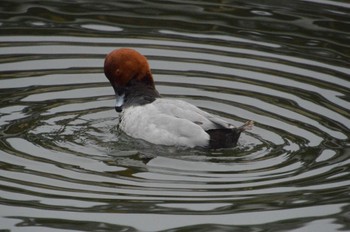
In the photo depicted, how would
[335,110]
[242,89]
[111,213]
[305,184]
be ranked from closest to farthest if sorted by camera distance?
1. [111,213]
2. [305,184]
3. [335,110]
4. [242,89]

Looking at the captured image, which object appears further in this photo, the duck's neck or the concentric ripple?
the duck's neck

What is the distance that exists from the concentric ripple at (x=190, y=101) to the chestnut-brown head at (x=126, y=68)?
1.52 feet

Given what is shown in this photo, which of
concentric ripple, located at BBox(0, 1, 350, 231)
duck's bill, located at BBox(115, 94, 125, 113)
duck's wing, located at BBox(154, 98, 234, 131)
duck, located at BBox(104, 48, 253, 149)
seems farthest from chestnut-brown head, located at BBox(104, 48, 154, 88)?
duck's wing, located at BBox(154, 98, 234, 131)

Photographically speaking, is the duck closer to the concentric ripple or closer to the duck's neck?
the duck's neck

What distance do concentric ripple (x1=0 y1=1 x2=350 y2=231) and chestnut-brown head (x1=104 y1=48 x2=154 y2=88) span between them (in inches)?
18.3

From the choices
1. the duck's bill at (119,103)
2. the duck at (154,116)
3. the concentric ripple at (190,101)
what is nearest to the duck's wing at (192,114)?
the duck at (154,116)

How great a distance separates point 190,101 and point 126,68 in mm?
978

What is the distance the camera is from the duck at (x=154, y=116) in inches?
371

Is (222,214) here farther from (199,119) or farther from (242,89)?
(242,89)

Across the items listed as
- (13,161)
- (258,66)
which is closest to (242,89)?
(258,66)

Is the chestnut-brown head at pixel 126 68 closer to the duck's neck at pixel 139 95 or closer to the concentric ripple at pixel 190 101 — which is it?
the duck's neck at pixel 139 95

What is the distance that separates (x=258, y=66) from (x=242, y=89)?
0.72 metres

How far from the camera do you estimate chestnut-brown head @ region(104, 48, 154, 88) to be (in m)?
10.3

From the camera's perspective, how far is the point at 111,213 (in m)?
7.73
